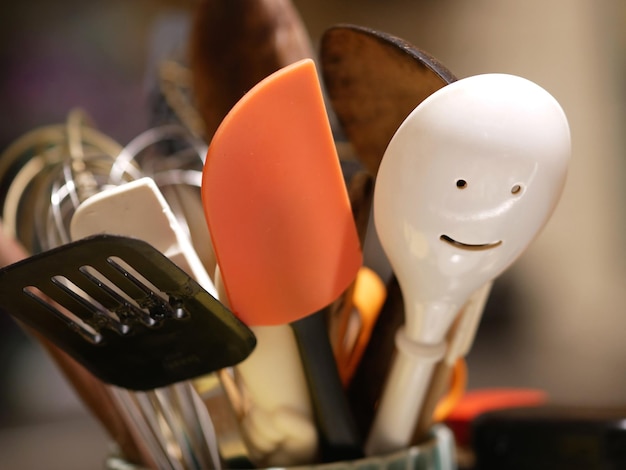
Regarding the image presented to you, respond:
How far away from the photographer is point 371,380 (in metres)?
0.41

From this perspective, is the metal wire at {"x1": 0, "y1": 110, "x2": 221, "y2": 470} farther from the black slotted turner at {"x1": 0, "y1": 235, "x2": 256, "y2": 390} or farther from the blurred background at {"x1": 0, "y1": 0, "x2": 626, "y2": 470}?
the blurred background at {"x1": 0, "y1": 0, "x2": 626, "y2": 470}

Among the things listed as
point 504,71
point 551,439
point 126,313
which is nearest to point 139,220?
point 126,313

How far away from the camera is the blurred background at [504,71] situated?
1.12 metres

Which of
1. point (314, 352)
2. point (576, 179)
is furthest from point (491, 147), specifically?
point (576, 179)

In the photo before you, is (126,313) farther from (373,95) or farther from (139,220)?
(373,95)

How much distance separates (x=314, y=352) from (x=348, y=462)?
6cm

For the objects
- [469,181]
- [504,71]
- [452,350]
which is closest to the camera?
[469,181]

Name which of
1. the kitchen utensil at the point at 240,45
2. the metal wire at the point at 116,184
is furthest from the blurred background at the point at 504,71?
the kitchen utensil at the point at 240,45

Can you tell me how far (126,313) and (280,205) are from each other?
0.30 feet

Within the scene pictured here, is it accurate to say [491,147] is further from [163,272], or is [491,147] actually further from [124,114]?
[124,114]

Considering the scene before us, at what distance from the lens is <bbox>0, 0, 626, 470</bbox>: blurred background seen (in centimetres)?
112

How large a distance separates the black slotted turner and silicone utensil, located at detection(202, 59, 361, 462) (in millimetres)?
21

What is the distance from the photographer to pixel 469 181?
287mm

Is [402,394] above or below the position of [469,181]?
below
